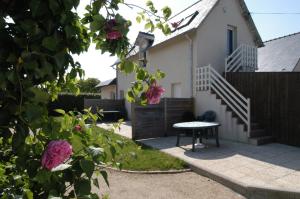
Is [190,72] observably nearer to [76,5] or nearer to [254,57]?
[254,57]

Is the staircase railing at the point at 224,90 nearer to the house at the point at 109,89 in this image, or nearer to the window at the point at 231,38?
the window at the point at 231,38

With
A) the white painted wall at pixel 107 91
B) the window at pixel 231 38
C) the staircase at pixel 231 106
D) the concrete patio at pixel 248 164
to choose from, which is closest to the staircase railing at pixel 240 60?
the window at pixel 231 38

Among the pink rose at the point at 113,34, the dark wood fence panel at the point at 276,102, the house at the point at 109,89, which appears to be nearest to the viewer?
the pink rose at the point at 113,34

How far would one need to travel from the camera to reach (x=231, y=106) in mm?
11469

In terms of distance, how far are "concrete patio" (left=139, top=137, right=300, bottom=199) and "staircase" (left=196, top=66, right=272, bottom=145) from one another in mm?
539

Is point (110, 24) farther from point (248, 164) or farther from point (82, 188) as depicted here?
point (248, 164)

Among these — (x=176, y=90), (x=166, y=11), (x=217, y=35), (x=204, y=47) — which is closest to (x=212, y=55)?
(x=204, y=47)

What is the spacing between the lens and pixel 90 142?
6.05ft

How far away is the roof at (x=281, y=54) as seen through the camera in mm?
20244

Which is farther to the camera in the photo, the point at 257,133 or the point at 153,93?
the point at 257,133

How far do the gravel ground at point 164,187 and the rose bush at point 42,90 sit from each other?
13.3 feet

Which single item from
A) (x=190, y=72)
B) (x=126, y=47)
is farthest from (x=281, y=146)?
(x=126, y=47)

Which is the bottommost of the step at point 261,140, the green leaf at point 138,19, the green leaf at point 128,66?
the step at point 261,140

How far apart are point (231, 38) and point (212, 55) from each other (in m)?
2.27
